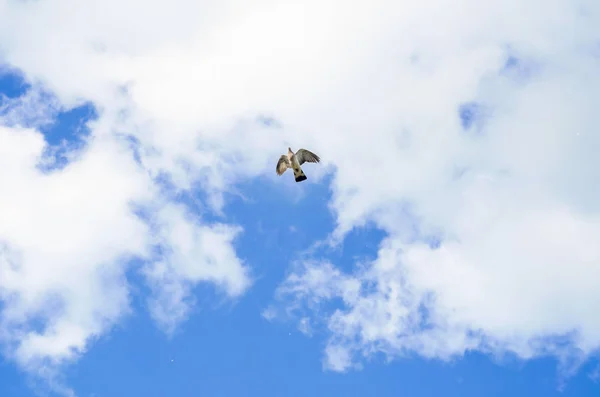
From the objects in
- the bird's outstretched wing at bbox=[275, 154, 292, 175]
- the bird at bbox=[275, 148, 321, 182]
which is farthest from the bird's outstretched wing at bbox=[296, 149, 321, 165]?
the bird's outstretched wing at bbox=[275, 154, 292, 175]

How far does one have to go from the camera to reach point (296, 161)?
58.6 m

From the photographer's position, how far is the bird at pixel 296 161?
→ 58444mm

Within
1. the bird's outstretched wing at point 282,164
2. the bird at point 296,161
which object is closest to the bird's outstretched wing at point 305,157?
the bird at point 296,161

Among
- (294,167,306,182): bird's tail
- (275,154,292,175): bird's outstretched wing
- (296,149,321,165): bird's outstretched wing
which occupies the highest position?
(296,149,321,165): bird's outstretched wing

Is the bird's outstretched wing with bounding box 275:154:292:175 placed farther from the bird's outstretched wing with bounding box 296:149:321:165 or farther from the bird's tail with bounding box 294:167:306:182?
the bird's outstretched wing with bounding box 296:149:321:165

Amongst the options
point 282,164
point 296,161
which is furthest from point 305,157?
point 282,164

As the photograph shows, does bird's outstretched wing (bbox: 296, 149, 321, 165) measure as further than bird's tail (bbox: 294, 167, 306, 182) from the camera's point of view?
No

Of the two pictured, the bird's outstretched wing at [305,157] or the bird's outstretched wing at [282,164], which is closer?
the bird's outstretched wing at [305,157]

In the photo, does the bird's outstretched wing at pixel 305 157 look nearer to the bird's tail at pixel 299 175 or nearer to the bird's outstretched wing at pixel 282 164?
the bird's tail at pixel 299 175

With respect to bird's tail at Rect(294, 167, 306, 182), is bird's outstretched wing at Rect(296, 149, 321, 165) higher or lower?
higher

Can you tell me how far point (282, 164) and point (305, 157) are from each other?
76.5 inches

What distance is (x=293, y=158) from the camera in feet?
192

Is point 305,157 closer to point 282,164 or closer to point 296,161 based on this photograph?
point 296,161

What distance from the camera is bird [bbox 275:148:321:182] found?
5844 centimetres
